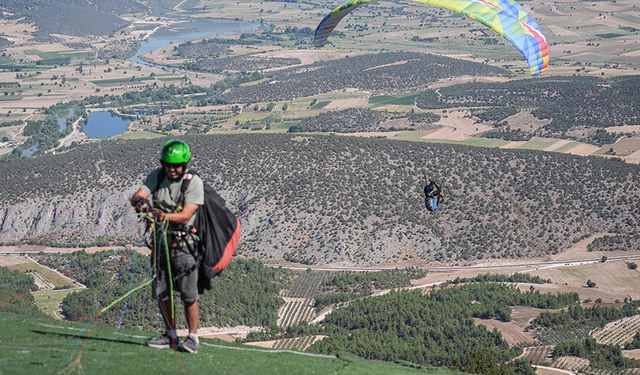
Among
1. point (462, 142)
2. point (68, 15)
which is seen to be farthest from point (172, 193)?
point (68, 15)

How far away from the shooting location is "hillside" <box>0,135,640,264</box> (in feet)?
185

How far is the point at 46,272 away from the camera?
49.9 meters

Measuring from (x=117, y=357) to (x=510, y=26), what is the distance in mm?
15253

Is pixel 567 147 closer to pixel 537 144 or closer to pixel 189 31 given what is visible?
pixel 537 144

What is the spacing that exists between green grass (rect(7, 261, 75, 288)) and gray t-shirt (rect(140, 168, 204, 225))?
3757 centimetres

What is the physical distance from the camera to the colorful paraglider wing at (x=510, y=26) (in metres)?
22.9

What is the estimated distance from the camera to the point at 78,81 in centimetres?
12319

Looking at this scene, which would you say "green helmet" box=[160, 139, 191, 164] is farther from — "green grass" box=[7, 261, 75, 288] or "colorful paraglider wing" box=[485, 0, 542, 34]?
"green grass" box=[7, 261, 75, 288]

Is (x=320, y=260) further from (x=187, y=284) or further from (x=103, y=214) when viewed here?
(x=187, y=284)

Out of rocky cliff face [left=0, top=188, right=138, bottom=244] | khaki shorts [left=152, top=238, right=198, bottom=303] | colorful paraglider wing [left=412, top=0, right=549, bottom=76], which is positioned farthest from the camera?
rocky cliff face [left=0, top=188, right=138, bottom=244]

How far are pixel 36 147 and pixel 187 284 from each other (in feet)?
257

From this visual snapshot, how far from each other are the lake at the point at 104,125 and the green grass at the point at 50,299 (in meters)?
44.8

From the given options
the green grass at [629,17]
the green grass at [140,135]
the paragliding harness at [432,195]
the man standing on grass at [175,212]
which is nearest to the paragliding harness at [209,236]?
the man standing on grass at [175,212]

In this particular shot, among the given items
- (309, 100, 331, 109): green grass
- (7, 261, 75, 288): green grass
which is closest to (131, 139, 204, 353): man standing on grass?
(7, 261, 75, 288): green grass
